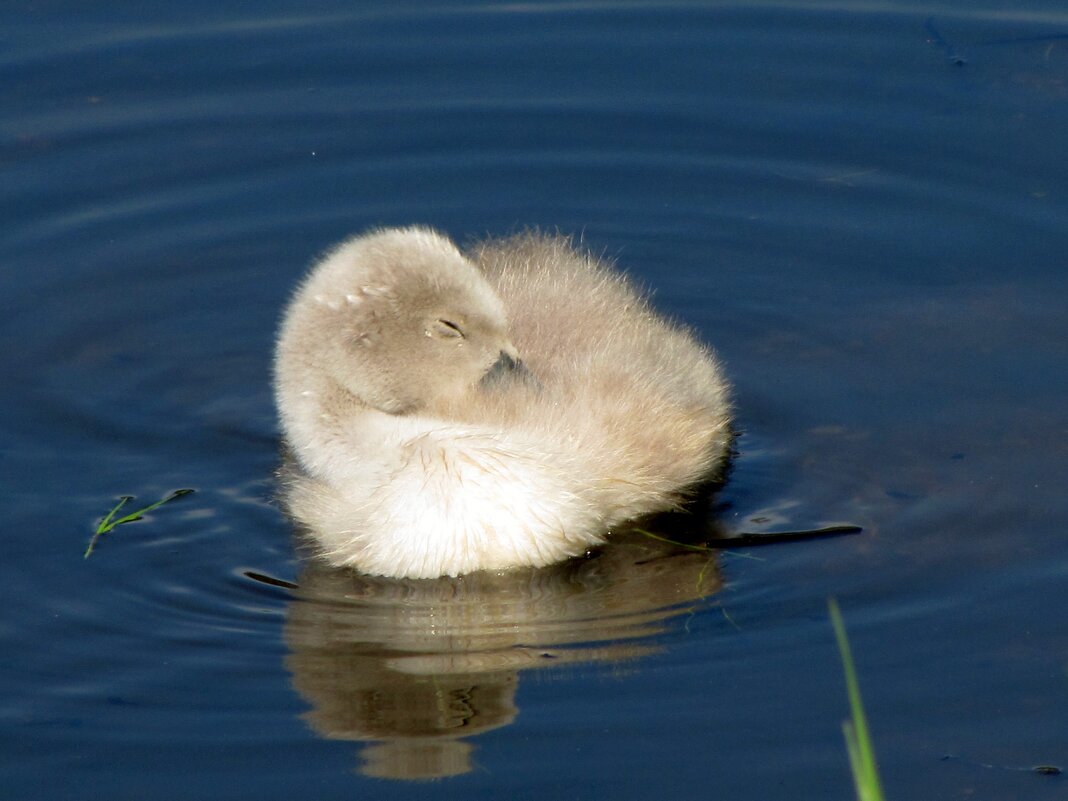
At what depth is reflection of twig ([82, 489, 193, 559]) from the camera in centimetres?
550

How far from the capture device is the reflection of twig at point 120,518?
5.50 metres

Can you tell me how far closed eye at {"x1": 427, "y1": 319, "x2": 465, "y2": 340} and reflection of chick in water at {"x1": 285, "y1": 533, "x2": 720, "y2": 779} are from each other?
722 millimetres

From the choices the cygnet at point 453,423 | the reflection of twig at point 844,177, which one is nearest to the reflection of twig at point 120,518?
the cygnet at point 453,423

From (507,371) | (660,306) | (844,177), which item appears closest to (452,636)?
(507,371)

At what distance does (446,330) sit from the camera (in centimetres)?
539

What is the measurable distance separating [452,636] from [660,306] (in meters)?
2.39

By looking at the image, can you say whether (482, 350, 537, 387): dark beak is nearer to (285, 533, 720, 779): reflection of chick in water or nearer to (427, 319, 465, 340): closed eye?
(427, 319, 465, 340): closed eye

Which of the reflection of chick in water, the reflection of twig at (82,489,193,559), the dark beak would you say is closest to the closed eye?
the dark beak

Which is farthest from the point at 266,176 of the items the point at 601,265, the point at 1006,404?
the point at 1006,404

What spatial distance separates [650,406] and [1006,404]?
1324 millimetres

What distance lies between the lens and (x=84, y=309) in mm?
6949

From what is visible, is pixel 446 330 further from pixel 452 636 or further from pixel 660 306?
pixel 660 306

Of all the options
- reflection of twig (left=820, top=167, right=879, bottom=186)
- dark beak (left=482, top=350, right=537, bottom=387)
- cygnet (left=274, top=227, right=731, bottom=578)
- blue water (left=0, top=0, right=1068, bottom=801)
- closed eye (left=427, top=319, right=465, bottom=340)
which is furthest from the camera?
reflection of twig (left=820, top=167, right=879, bottom=186)

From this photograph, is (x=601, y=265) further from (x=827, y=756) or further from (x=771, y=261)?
(x=827, y=756)
